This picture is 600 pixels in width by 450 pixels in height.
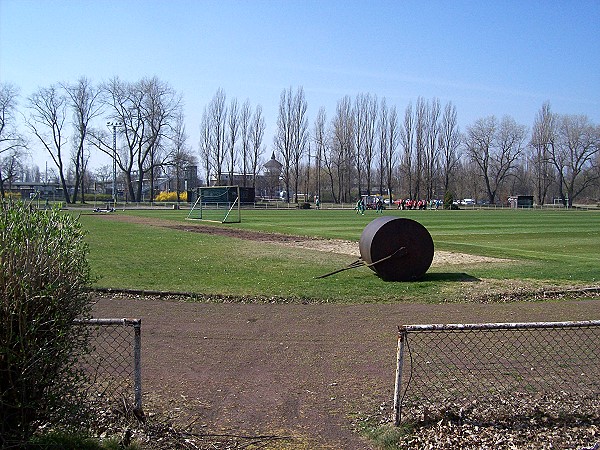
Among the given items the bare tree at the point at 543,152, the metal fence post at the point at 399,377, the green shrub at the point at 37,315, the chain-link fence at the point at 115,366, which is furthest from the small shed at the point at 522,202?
the green shrub at the point at 37,315

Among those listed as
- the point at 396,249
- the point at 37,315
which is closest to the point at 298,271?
the point at 396,249

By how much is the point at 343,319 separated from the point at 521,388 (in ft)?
13.5

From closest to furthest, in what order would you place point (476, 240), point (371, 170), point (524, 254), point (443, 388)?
point (443, 388) → point (524, 254) → point (476, 240) → point (371, 170)

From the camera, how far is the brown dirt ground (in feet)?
18.5

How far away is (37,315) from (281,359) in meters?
3.96

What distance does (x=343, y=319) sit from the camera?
10.3m

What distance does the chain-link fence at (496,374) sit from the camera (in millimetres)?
5547

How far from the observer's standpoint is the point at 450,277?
622 inches

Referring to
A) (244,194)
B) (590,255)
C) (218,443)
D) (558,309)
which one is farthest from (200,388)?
(244,194)

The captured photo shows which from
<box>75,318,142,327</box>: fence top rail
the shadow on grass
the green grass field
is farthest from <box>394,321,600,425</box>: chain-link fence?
the shadow on grass

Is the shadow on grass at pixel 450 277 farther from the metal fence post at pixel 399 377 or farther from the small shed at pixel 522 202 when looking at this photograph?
the small shed at pixel 522 202

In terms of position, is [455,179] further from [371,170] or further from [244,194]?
[244,194]

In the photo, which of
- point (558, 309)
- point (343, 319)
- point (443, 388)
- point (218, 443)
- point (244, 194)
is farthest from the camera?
point (244, 194)

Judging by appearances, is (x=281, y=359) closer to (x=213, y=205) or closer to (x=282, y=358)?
(x=282, y=358)
